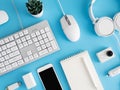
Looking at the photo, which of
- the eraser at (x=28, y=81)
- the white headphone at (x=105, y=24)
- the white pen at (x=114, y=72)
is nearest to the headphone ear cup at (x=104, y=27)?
the white headphone at (x=105, y=24)

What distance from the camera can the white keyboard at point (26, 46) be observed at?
939 millimetres

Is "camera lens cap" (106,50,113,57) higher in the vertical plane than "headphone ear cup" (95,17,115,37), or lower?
lower

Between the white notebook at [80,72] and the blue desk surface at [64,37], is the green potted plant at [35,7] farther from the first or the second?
the white notebook at [80,72]

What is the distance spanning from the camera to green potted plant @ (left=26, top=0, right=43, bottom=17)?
3.01 feet

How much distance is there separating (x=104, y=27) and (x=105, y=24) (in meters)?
0.01

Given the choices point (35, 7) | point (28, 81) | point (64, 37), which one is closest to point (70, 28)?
point (64, 37)

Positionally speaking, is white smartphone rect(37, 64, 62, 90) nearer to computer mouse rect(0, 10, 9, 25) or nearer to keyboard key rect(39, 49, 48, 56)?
keyboard key rect(39, 49, 48, 56)

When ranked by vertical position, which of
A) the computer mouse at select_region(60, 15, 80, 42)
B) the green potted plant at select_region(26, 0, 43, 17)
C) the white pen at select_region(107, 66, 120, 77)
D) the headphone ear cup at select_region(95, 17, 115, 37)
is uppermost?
the green potted plant at select_region(26, 0, 43, 17)

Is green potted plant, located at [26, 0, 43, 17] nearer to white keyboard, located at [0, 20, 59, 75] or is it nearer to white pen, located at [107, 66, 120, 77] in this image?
white keyboard, located at [0, 20, 59, 75]

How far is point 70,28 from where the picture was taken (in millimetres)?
938

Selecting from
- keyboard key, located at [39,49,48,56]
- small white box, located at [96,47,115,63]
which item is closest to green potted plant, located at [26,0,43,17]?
keyboard key, located at [39,49,48,56]

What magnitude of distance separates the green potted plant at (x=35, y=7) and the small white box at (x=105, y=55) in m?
0.28

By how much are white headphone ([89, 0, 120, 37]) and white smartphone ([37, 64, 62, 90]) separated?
23 cm

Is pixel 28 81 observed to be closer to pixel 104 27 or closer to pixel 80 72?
pixel 80 72
